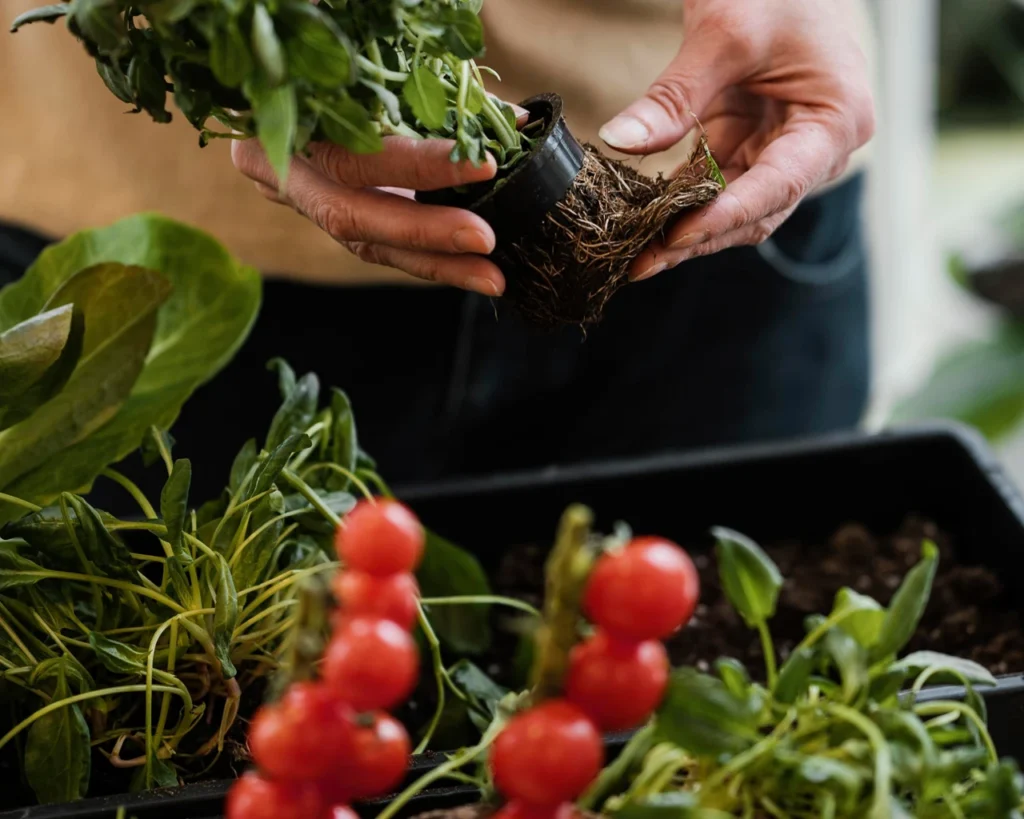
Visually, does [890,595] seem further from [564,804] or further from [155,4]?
[155,4]

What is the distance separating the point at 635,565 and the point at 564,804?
4.0 inches

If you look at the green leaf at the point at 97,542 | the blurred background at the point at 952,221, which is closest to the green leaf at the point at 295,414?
the green leaf at the point at 97,542

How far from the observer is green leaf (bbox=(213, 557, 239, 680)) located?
0.58 m

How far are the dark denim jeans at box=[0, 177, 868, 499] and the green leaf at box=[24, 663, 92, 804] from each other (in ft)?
1.59

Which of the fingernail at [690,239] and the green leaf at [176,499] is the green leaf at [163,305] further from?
the fingernail at [690,239]

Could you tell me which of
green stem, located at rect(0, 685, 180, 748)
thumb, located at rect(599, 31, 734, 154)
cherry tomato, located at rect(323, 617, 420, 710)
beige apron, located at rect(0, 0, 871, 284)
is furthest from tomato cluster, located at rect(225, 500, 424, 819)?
beige apron, located at rect(0, 0, 871, 284)

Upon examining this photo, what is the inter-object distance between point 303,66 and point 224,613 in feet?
0.92

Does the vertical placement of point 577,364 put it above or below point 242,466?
below

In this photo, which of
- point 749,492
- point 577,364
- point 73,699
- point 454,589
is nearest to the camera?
point 73,699

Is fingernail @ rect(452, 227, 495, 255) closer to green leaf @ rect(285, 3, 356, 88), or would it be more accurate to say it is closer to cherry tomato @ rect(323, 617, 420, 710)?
green leaf @ rect(285, 3, 356, 88)

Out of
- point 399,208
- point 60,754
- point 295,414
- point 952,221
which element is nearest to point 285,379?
point 295,414

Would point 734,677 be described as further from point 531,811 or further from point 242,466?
point 242,466

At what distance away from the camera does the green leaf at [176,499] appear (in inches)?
23.1

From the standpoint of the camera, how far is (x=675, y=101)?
0.75 metres
